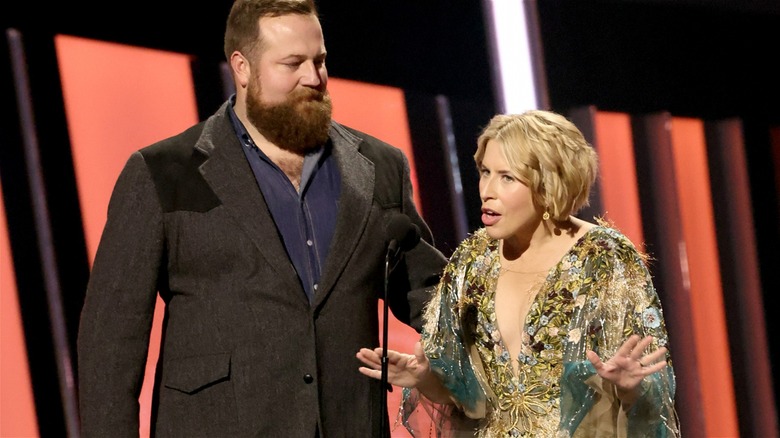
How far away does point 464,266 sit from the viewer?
266 cm

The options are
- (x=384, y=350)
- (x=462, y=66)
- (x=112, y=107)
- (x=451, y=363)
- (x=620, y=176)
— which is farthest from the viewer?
(x=620, y=176)

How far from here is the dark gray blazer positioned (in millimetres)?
2457

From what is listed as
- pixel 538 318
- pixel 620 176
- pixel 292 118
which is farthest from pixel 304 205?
pixel 620 176

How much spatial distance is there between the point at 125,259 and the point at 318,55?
2.28ft

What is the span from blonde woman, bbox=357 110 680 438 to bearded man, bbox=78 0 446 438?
192 mm

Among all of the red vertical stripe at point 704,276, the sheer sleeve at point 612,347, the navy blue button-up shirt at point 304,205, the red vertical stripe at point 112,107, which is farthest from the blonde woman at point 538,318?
the red vertical stripe at point 704,276

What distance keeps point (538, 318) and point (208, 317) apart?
788 mm

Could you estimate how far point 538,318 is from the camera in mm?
2480

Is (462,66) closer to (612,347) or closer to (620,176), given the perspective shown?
(620,176)

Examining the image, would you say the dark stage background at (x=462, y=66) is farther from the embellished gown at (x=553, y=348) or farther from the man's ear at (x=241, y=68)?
the embellished gown at (x=553, y=348)

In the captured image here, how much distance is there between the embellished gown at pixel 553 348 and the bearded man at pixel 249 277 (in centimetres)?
20

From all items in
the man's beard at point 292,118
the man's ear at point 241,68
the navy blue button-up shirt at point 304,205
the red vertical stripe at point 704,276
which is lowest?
the red vertical stripe at point 704,276

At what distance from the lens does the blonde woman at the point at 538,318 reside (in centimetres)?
237

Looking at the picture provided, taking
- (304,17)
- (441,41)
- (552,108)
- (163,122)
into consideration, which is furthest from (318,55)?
(552,108)
